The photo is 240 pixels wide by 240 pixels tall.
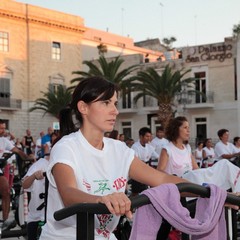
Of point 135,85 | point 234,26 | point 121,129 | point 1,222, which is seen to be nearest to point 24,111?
point 121,129

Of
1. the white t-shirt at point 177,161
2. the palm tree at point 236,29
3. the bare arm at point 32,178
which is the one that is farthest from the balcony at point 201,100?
the bare arm at point 32,178

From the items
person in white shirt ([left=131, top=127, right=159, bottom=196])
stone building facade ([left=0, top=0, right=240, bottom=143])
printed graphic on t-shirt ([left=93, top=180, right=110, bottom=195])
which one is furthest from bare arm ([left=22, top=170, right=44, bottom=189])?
stone building facade ([left=0, top=0, right=240, bottom=143])

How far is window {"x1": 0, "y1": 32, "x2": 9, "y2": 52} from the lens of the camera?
144 feet

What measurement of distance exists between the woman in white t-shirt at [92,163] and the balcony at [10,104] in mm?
40928

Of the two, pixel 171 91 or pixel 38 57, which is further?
pixel 38 57

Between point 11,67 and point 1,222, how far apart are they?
122 feet

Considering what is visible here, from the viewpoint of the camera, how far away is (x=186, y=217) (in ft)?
6.73

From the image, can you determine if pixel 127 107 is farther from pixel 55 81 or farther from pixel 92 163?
pixel 92 163

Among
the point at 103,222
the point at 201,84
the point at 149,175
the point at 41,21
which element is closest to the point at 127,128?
the point at 201,84

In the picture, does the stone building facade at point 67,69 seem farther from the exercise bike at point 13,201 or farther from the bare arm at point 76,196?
the bare arm at point 76,196

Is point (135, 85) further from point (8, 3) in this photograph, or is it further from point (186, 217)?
point (186, 217)

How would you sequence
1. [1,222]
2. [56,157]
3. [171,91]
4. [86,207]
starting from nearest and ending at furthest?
[86,207] < [56,157] < [1,222] < [171,91]

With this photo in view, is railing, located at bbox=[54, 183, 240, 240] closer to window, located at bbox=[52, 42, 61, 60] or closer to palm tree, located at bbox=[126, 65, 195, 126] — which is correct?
palm tree, located at bbox=[126, 65, 195, 126]

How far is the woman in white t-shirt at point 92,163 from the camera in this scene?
267 centimetres
